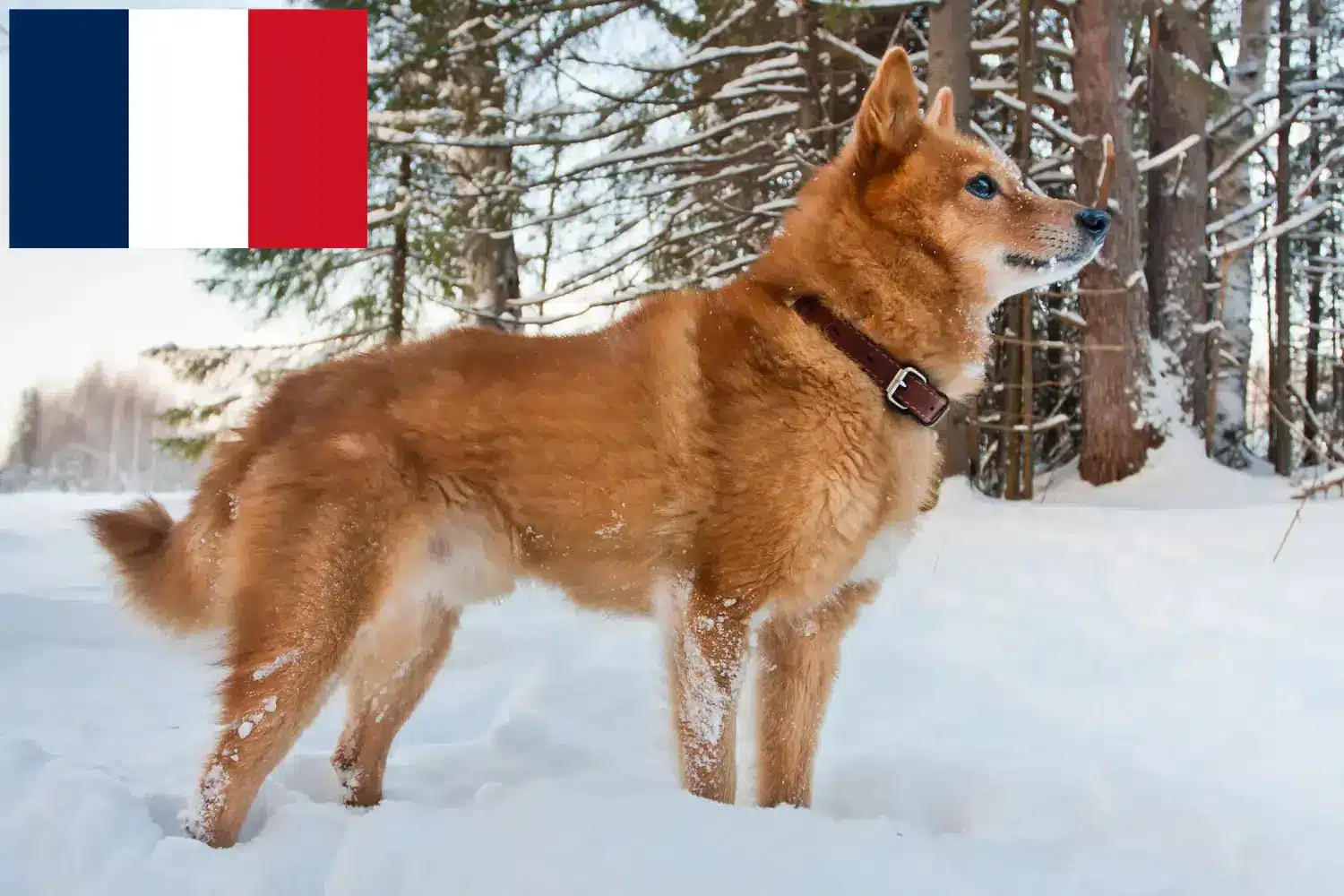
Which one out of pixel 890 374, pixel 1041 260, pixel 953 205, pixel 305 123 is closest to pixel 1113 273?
pixel 1041 260

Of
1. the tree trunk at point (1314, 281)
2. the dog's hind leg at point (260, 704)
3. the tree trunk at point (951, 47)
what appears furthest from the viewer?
the tree trunk at point (1314, 281)

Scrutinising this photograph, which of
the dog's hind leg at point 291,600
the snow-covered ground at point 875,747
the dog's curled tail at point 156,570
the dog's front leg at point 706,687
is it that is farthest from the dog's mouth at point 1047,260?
the dog's curled tail at point 156,570

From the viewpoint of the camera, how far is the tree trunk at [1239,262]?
1160 cm

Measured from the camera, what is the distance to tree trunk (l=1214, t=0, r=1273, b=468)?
457 inches

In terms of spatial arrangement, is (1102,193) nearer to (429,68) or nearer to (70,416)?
Result: (429,68)

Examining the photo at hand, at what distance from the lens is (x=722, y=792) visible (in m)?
2.61

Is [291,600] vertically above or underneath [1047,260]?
underneath

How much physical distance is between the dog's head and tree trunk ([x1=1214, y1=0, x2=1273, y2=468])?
1003 cm

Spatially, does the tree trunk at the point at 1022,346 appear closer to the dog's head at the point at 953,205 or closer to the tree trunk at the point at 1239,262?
the tree trunk at the point at 1239,262

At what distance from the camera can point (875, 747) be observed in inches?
144

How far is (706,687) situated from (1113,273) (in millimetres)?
7714

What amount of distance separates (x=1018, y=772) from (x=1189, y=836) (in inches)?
25.2

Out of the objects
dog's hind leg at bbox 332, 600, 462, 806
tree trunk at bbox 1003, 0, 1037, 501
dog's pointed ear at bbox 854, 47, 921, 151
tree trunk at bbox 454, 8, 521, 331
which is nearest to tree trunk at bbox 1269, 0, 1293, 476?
tree trunk at bbox 1003, 0, 1037, 501

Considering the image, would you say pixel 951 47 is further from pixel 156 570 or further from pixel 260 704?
pixel 260 704
